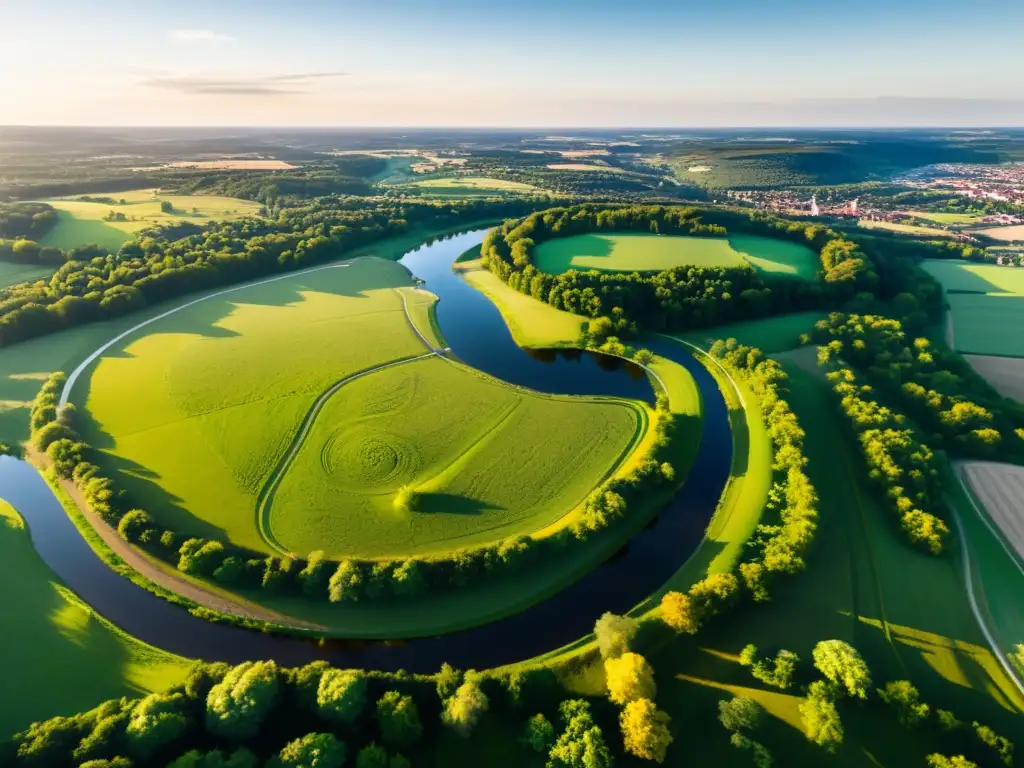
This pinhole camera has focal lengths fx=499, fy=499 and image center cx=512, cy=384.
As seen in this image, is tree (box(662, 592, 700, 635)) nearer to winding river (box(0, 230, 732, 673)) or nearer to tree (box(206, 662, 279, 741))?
winding river (box(0, 230, 732, 673))

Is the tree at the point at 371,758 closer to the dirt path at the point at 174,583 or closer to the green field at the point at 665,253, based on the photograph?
the dirt path at the point at 174,583

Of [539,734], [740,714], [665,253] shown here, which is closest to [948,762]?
[740,714]

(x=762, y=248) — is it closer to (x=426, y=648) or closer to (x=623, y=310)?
(x=623, y=310)

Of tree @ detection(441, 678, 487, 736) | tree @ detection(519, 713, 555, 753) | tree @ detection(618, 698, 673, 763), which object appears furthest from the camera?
tree @ detection(441, 678, 487, 736)

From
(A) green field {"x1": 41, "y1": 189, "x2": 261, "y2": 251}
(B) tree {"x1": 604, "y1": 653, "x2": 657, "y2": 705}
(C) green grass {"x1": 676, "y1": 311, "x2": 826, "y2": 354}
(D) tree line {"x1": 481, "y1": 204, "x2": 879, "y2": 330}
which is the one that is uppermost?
(A) green field {"x1": 41, "y1": 189, "x2": 261, "y2": 251}

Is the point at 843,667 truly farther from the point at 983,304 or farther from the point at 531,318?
the point at 983,304

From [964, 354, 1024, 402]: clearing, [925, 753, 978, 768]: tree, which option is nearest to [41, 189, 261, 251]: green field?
[925, 753, 978, 768]: tree

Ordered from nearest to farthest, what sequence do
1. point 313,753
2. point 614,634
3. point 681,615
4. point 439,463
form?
point 313,753, point 614,634, point 681,615, point 439,463
